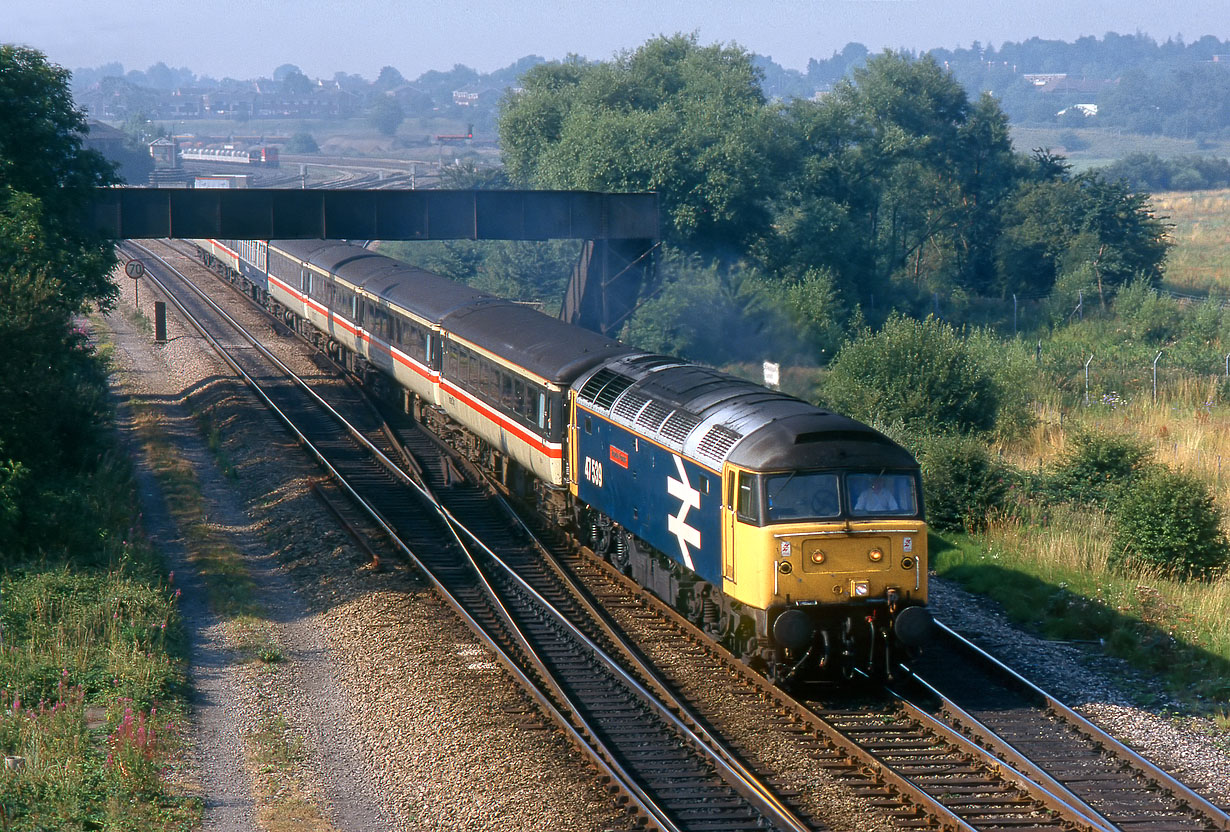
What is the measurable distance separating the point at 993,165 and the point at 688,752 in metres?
57.0

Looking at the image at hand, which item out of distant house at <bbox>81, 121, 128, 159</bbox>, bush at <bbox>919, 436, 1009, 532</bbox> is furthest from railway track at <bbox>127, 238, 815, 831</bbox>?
distant house at <bbox>81, 121, 128, 159</bbox>

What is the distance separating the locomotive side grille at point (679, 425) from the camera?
15.4 metres

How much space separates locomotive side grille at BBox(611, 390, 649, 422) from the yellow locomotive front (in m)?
2.99

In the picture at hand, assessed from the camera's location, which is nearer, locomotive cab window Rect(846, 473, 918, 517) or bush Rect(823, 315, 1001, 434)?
locomotive cab window Rect(846, 473, 918, 517)

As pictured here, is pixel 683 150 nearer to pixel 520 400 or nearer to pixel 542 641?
pixel 520 400

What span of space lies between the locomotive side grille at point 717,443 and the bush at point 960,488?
782 centimetres

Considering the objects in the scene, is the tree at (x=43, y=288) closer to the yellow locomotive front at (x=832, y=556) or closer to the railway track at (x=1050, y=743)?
the yellow locomotive front at (x=832, y=556)

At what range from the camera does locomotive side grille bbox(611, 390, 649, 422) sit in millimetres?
16906

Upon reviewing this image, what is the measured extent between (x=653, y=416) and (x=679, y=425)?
78 centimetres

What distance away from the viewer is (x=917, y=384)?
1075 inches

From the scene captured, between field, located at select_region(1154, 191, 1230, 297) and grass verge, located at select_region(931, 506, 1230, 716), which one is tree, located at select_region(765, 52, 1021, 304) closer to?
field, located at select_region(1154, 191, 1230, 297)

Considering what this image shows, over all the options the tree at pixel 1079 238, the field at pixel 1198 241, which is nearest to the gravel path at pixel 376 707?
the tree at pixel 1079 238

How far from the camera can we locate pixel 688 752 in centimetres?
1298

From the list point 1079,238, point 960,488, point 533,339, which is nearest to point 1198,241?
point 1079,238
